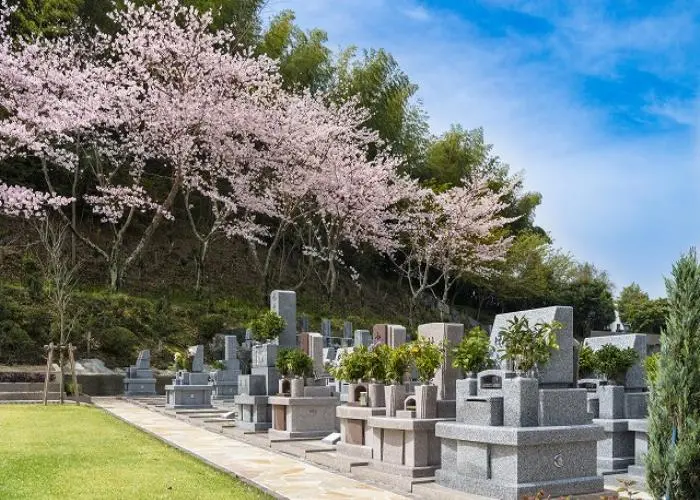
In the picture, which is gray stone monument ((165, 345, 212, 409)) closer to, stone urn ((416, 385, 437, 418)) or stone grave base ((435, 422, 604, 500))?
stone urn ((416, 385, 437, 418))

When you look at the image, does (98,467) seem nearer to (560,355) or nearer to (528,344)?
(528,344)

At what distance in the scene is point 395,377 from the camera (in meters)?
10.3

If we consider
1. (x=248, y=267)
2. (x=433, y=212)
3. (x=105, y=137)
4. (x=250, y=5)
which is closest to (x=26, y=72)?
(x=105, y=137)

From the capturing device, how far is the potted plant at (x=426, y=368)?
920 centimetres

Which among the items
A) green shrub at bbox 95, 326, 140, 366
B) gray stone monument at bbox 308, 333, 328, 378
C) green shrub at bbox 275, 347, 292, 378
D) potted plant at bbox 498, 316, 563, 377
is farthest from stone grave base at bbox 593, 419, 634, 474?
green shrub at bbox 95, 326, 140, 366

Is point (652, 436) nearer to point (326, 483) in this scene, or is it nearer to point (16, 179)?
point (326, 483)

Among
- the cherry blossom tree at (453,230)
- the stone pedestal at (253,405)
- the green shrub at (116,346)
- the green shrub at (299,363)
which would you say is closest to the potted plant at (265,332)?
the stone pedestal at (253,405)

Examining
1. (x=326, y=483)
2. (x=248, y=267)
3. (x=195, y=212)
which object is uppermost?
(x=195, y=212)

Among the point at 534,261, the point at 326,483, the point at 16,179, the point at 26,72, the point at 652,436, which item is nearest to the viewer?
the point at 652,436

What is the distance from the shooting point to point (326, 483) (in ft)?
29.3

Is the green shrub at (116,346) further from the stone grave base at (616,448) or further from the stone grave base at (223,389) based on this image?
the stone grave base at (616,448)

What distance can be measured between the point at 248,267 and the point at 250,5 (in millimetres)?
13528

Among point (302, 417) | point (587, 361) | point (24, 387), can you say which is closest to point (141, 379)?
point (24, 387)

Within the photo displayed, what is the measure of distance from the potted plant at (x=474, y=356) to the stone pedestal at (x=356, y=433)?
1929mm
